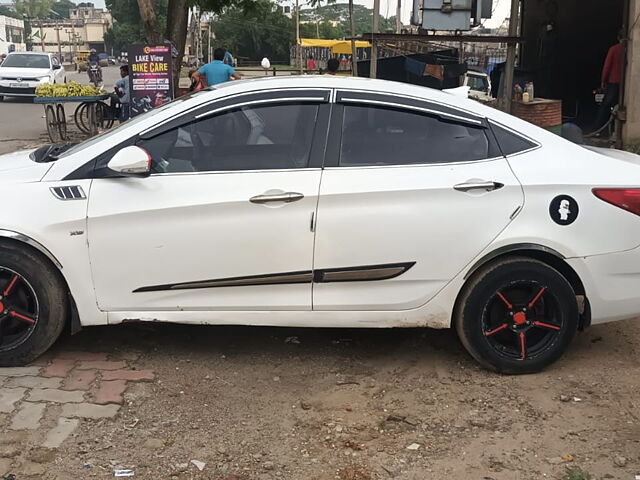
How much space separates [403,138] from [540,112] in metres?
6.54

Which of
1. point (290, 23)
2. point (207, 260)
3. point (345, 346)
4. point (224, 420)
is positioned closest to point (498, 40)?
point (345, 346)

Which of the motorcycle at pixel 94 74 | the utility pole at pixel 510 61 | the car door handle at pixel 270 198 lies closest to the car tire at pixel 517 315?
the car door handle at pixel 270 198

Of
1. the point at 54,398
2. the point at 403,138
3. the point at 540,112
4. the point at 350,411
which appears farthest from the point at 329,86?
the point at 540,112

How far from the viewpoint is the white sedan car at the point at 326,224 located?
3.86 metres

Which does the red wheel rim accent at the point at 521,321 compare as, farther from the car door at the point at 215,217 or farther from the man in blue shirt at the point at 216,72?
the man in blue shirt at the point at 216,72

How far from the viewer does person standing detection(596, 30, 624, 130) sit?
1115cm

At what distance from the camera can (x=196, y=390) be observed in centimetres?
390

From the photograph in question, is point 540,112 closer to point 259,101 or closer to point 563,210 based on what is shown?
point 563,210

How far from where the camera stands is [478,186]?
3.90 metres

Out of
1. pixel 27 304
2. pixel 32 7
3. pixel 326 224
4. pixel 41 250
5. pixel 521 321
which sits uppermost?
pixel 32 7

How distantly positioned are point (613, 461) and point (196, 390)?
82.4 inches

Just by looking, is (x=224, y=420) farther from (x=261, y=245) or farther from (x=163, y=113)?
(x=163, y=113)

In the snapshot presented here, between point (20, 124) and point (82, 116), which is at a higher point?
point (82, 116)

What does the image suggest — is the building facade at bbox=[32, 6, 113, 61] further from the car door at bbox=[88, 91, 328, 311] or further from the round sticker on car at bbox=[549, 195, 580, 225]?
the round sticker on car at bbox=[549, 195, 580, 225]
